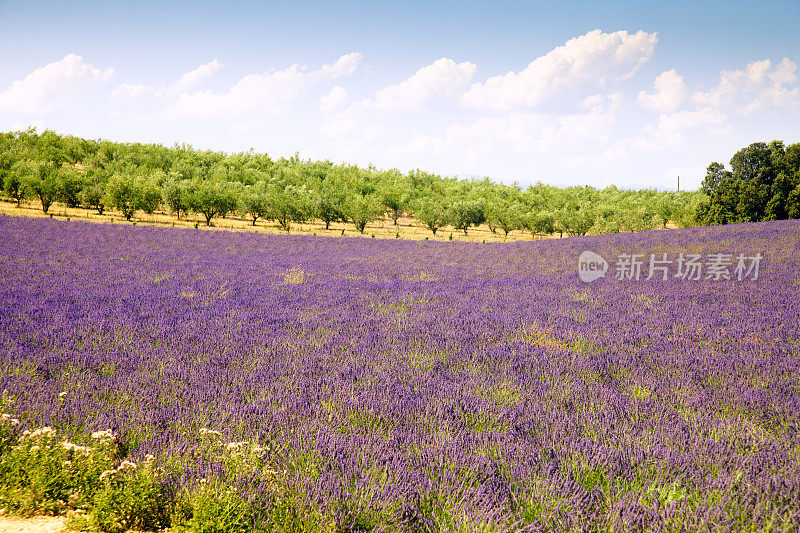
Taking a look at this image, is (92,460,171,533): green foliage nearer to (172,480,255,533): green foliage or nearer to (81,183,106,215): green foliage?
(172,480,255,533): green foliage

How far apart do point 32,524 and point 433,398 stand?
251 cm

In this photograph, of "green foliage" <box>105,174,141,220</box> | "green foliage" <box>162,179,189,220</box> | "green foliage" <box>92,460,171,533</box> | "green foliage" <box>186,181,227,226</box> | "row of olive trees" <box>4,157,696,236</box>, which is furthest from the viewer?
"green foliage" <box>162,179,189,220</box>

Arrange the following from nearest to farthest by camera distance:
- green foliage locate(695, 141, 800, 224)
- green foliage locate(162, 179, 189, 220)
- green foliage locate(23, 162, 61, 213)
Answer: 1. green foliage locate(695, 141, 800, 224)
2. green foliage locate(23, 162, 61, 213)
3. green foliage locate(162, 179, 189, 220)

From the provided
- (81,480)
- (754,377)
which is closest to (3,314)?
(81,480)

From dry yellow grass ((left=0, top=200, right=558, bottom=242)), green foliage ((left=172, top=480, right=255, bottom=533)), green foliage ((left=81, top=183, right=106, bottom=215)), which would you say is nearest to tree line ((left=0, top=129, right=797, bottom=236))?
green foliage ((left=81, top=183, right=106, bottom=215))

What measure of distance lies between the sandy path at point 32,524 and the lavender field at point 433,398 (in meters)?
0.46

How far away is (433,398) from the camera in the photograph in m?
3.31

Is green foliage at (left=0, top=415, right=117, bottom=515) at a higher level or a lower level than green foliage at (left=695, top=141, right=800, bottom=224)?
lower

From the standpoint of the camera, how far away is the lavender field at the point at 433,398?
218 centimetres

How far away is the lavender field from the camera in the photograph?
2178mm

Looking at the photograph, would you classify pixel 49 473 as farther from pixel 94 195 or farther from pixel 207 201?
pixel 94 195

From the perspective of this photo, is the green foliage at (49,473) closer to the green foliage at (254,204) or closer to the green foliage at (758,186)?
the green foliage at (254,204)

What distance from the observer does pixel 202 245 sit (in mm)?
16422

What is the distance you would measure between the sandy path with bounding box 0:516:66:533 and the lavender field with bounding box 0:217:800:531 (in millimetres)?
457
